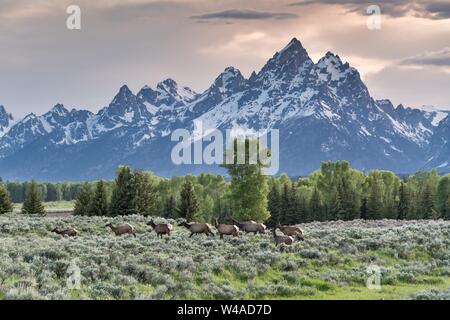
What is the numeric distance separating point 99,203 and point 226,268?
1834 inches

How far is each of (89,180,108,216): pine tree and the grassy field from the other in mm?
35211

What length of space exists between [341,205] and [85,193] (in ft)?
152

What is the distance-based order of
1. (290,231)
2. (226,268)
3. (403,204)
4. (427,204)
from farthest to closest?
(403,204) → (427,204) → (290,231) → (226,268)

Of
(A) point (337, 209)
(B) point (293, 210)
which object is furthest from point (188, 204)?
(A) point (337, 209)

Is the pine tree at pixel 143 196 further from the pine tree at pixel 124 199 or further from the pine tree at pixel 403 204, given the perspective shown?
the pine tree at pixel 403 204

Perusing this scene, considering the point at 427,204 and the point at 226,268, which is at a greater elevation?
the point at 427,204

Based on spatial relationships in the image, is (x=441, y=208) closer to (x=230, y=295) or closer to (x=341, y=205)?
(x=341, y=205)

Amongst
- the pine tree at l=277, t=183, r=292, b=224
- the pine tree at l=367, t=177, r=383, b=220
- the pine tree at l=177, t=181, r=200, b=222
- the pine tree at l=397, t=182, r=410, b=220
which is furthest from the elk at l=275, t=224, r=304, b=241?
the pine tree at l=397, t=182, r=410, b=220

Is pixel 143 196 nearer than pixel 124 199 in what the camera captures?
No

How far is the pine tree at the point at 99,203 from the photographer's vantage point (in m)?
70.6

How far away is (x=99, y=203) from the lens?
7094cm

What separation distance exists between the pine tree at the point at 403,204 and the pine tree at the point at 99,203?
5821cm

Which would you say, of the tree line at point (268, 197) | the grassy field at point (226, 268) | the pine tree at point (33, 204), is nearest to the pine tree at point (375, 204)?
the tree line at point (268, 197)

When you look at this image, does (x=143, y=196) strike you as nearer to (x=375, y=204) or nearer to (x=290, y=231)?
(x=290, y=231)
